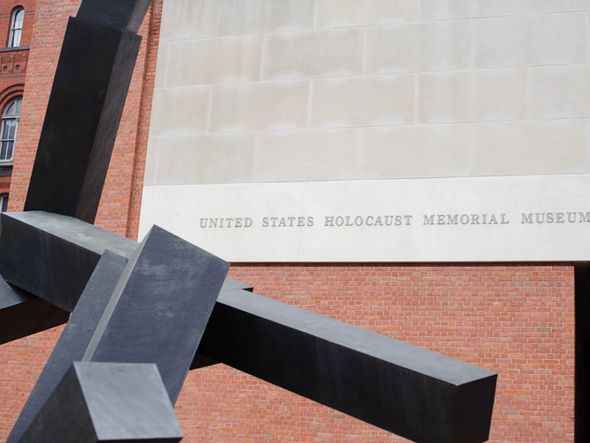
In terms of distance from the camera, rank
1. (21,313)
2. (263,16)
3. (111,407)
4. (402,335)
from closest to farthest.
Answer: (111,407) → (21,313) → (402,335) → (263,16)

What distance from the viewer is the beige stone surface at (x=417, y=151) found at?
12.6 meters

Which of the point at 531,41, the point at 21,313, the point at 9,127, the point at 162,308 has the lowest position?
the point at 162,308

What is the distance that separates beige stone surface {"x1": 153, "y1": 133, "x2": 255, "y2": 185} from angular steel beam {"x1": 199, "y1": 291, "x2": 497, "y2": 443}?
30.8 feet

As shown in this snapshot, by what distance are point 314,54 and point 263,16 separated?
3.62 ft

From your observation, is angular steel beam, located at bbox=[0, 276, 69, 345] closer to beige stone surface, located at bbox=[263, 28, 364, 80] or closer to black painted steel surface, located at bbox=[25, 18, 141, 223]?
black painted steel surface, located at bbox=[25, 18, 141, 223]

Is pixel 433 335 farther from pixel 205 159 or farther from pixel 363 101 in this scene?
pixel 205 159

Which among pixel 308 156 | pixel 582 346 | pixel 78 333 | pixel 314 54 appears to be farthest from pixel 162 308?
pixel 582 346

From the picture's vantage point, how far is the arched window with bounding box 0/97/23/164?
92.2 ft


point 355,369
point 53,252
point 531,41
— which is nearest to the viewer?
point 355,369

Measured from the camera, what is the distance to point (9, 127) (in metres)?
28.4

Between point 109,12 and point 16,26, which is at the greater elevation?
point 16,26

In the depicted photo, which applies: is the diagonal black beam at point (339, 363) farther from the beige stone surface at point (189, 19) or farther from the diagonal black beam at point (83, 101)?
the beige stone surface at point (189, 19)

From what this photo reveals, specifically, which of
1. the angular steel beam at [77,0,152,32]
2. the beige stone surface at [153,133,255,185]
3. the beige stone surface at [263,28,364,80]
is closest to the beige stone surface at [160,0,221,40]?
the beige stone surface at [263,28,364,80]

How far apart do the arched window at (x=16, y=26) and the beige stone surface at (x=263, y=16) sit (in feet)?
55.9
